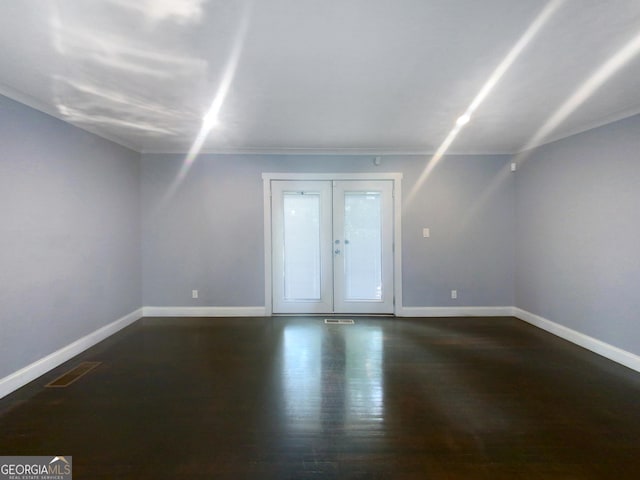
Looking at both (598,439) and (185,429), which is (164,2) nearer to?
(185,429)

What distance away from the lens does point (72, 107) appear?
8.92 ft

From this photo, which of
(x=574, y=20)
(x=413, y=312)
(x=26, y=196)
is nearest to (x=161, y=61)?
(x=26, y=196)

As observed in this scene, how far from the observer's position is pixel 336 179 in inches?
174

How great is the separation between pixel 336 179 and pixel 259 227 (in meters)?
1.34

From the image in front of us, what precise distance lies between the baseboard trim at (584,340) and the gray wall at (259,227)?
392mm

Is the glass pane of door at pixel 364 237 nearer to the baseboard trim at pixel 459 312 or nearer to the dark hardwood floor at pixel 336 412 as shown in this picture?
the baseboard trim at pixel 459 312

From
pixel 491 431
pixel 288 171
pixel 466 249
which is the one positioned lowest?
pixel 491 431

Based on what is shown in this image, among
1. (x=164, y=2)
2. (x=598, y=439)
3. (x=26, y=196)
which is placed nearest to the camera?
(x=164, y=2)

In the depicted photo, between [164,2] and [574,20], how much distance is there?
83.4 inches

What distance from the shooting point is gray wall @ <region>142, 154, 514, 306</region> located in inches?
173

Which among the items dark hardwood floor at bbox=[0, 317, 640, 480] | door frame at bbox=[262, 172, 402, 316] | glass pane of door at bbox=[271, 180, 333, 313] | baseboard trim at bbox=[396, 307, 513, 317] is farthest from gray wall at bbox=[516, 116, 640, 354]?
glass pane of door at bbox=[271, 180, 333, 313]

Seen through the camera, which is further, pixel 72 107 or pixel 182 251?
pixel 182 251

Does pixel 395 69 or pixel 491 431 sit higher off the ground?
pixel 395 69

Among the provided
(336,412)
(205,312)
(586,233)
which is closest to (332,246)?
(205,312)
